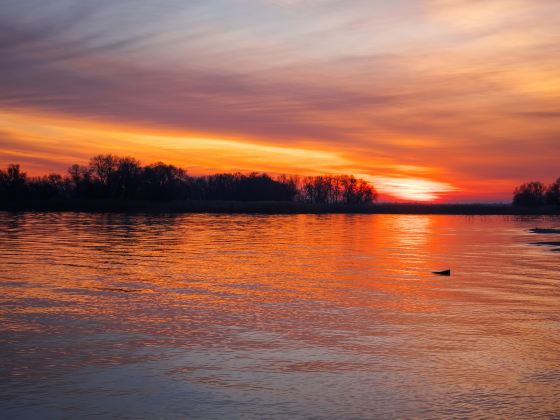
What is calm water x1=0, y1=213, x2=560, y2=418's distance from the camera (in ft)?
29.2

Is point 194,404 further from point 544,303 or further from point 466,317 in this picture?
point 544,303

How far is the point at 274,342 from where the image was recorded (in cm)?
1249

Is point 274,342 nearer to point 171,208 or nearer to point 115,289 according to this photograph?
point 115,289

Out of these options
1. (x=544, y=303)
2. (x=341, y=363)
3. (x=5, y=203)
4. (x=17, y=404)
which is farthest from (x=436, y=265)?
(x=5, y=203)

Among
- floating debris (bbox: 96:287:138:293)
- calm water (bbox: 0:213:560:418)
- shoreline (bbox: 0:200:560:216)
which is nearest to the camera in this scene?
calm water (bbox: 0:213:560:418)

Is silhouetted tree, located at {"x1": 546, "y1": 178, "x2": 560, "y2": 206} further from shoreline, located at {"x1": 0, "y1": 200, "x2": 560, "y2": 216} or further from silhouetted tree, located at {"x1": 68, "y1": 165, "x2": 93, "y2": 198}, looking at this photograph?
silhouetted tree, located at {"x1": 68, "y1": 165, "x2": 93, "y2": 198}

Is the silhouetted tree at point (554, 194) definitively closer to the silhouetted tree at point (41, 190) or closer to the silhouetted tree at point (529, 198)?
the silhouetted tree at point (529, 198)

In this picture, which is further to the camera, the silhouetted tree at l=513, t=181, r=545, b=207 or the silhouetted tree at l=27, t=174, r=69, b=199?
the silhouetted tree at l=513, t=181, r=545, b=207

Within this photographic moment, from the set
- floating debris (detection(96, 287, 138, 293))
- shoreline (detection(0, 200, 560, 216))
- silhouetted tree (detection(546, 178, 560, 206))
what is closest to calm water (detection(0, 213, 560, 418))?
floating debris (detection(96, 287, 138, 293))

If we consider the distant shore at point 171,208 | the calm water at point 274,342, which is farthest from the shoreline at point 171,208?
the calm water at point 274,342

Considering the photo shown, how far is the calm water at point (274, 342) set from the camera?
8898 mm

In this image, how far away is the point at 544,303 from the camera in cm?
1786

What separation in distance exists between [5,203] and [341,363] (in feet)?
374

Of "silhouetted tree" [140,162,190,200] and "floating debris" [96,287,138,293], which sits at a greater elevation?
"silhouetted tree" [140,162,190,200]
